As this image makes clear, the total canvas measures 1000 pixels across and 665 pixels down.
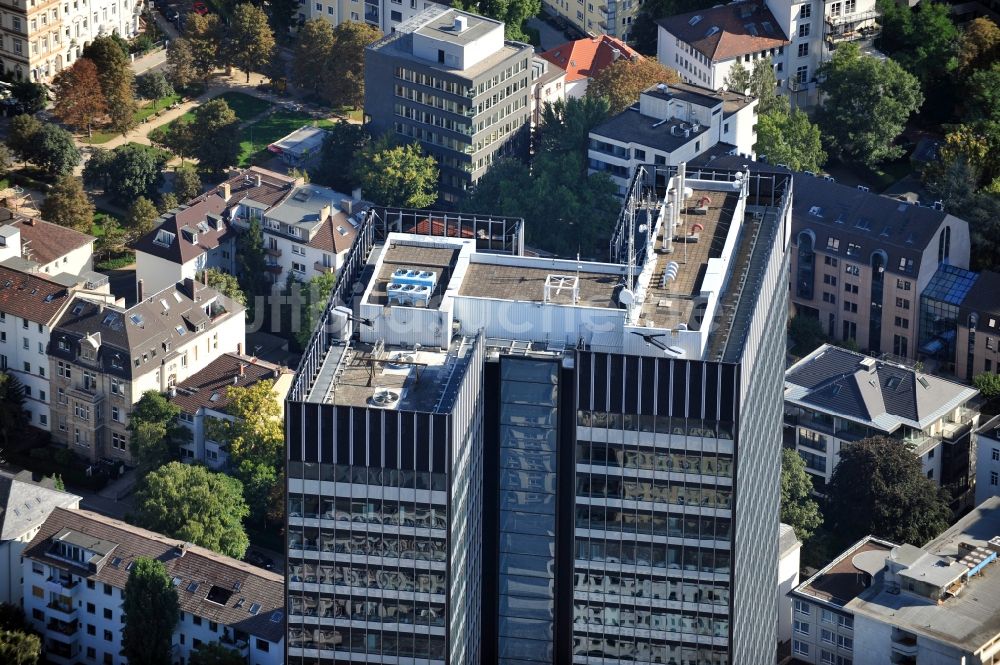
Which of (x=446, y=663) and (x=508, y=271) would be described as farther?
(x=508, y=271)

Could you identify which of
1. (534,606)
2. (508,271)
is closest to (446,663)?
(534,606)

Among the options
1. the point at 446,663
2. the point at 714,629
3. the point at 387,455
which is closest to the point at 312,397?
the point at 387,455

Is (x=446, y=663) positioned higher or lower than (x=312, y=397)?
lower

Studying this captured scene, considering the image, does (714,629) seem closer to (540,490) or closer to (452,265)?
(540,490)

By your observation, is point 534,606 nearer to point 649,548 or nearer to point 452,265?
point 649,548

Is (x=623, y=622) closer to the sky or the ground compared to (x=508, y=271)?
closer to the ground

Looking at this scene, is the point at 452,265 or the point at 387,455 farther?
the point at 452,265
